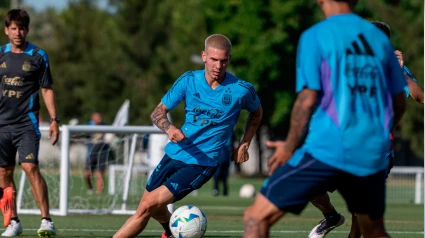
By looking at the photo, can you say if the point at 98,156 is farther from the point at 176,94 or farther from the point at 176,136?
the point at 176,136

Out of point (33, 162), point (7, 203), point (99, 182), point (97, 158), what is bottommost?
point (99, 182)

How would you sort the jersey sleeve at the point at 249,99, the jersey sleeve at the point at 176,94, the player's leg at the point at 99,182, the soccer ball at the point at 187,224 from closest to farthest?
the jersey sleeve at the point at 176,94
the jersey sleeve at the point at 249,99
the soccer ball at the point at 187,224
the player's leg at the point at 99,182

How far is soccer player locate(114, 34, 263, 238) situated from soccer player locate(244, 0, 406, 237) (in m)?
2.59

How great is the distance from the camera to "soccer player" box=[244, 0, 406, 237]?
20.3 ft

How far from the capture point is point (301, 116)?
621 centimetres

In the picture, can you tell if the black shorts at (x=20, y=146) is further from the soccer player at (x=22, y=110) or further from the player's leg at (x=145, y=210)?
the player's leg at (x=145, y=210)

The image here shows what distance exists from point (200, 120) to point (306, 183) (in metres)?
2.92

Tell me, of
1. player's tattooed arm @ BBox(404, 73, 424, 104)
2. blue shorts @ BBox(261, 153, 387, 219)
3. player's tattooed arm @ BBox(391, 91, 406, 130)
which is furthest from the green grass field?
blue shorts @ BBox(261, 153, 387, 219)

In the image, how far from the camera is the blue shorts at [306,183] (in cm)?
623

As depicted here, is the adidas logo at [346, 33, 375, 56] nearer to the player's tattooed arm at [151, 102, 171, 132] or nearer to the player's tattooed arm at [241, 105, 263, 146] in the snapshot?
the player's tattooed arm at [151, 102, 171, 132]

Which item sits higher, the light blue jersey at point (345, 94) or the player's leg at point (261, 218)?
the light blue jersey at point (345, 94)

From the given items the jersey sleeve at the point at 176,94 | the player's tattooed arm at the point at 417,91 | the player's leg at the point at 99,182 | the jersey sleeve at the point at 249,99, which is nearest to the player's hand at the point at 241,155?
the jersey sleeve at the point at 249,99

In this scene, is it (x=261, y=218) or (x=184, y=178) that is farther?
(x=184, y=178)

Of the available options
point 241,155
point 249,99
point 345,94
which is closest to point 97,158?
point 249,99
